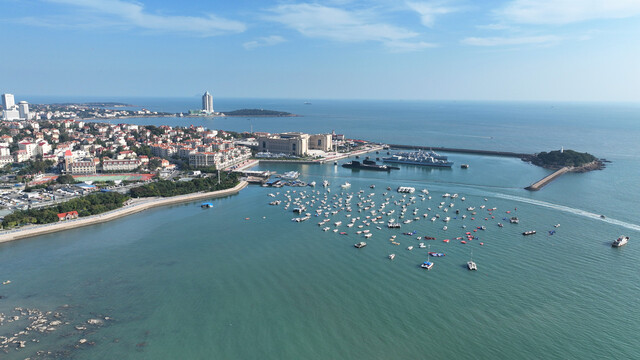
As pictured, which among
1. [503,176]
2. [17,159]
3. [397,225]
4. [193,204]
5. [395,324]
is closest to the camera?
[395,324]

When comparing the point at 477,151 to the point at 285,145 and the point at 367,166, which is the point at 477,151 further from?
the point at 285,145

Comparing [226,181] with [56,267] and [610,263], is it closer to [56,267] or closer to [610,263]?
[56,267]

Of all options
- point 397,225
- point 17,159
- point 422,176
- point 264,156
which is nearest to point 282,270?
point 397,225

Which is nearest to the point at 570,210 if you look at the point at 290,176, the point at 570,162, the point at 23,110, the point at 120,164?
the point at 570,162

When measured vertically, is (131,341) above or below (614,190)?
below

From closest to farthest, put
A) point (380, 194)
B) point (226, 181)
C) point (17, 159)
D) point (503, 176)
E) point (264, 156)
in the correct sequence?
point (380, 194) < point (226, 181) < point (503, 176) < point (17, 159) < point (264, 156)
